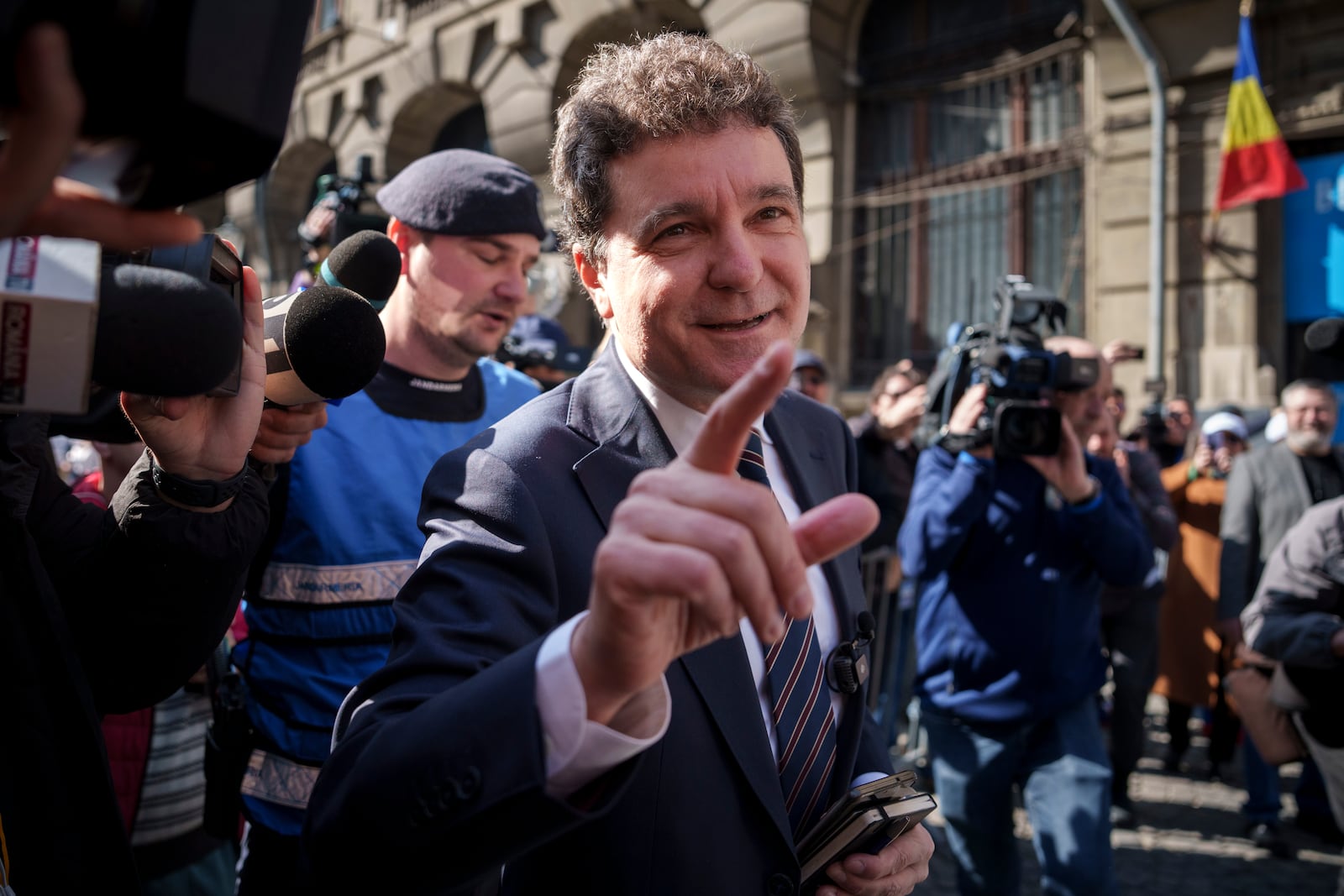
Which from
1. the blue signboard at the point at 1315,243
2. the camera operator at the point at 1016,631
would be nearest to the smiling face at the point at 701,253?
the camera operator at the point at 1016,631

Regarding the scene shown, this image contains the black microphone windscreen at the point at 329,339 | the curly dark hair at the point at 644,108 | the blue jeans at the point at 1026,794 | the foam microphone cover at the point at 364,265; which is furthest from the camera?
the blue jeans at the point at 1026,794

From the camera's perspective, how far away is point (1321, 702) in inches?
129

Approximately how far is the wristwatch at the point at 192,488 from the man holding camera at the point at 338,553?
0.80 metres

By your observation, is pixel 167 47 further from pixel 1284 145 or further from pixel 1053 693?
pixel 1284 145

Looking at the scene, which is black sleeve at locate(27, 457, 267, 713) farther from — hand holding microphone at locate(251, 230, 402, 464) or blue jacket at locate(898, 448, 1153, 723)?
blue jacket at locate(898, 448, 1153, 723)

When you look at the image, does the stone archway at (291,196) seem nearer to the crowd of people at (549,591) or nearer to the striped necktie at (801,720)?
the crowd of people at (549,591)

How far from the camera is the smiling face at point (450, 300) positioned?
2.57 m

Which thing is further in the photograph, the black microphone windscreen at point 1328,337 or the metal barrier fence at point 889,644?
the metal barrier fence at point 889,644

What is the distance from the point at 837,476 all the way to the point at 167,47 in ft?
5.15

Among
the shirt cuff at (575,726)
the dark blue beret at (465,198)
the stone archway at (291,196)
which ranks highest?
the stone archway at (291,196)

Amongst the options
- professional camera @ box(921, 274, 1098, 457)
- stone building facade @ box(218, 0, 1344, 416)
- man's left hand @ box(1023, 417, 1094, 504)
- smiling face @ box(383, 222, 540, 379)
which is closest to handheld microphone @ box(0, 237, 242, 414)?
smiling face @ box(383, 222, 540, 379)

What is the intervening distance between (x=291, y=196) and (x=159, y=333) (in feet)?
58.9

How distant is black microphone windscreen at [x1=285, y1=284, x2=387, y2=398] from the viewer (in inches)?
54.0

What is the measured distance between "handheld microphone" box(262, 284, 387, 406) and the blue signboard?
894 cm
